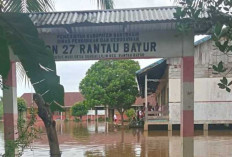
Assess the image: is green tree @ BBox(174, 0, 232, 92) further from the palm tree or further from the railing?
the railing

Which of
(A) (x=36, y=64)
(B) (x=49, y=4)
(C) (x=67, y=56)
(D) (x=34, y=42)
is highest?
(B) (x=49, y=4)

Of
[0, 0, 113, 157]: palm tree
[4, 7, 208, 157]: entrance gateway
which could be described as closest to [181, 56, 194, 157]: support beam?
[4, 7, 208, 157]: entrance gateway

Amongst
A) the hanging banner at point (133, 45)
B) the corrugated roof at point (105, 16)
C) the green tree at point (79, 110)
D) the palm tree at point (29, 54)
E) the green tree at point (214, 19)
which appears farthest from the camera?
the green tree at point (79, 110)

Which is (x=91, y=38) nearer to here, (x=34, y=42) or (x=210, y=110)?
(x=34, y=42)

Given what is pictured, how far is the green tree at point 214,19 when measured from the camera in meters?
2.65

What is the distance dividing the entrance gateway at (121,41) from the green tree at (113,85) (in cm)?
1808

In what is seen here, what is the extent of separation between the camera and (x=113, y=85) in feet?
85.9

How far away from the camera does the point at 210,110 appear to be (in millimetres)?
19000

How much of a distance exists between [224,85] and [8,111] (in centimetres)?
634

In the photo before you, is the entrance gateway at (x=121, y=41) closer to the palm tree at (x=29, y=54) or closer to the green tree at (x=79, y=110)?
the palm tree at (x=29, y=54)

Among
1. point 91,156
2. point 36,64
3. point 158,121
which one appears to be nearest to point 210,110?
point 158,121

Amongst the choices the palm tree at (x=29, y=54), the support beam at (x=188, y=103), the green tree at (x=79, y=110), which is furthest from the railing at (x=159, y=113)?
the green tree at (x=79, y=110)

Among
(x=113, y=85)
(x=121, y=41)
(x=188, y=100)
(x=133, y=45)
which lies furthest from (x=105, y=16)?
(x=113, y=85)

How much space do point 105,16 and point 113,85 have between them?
1856 centimetres
